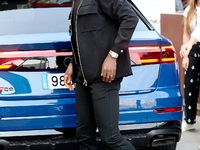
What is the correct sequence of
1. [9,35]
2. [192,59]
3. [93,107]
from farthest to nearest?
1. [192,59]
2. [9,35]
3. [93,107]

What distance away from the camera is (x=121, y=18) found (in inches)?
96.3

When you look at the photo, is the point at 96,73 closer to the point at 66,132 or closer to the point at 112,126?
the point at 112,126

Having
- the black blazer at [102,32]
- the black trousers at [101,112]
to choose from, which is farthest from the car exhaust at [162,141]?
the black blazer at [102,32]

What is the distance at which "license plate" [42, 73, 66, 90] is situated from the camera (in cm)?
299

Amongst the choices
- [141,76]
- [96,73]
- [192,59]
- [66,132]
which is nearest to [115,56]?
[96,73]

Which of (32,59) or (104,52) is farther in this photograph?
(32,59)

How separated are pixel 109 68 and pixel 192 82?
2.44 m

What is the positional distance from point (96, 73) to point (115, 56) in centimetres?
18

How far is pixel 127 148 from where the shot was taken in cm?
268

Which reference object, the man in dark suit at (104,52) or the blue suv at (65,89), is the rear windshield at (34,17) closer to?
the blue suv at (65,89)

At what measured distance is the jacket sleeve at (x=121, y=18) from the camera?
2436mm

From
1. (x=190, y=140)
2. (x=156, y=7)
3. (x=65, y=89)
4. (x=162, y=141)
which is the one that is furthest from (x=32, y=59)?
(x=156, y=7)

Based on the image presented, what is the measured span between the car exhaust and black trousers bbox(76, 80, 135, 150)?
487 mm

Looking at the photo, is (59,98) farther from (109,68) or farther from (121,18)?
(121,18)
